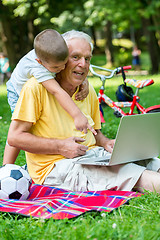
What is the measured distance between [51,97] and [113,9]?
16149mm

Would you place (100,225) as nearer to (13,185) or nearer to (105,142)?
(13,185)

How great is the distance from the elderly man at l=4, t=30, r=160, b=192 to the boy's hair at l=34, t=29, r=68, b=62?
7.4 inches

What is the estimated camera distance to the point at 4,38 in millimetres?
19406

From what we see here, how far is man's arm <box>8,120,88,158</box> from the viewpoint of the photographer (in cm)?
325

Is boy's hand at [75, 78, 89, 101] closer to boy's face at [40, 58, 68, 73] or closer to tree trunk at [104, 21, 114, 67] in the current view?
boy's face at [40, 58, 68, 73]

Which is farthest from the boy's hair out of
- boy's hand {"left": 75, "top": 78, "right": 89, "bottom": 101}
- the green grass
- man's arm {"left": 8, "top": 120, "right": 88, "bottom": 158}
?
the green grass

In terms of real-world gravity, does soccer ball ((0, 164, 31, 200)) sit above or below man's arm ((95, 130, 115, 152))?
below

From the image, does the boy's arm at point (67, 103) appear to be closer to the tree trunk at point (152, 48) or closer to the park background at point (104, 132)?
the park background at point (104, 132)

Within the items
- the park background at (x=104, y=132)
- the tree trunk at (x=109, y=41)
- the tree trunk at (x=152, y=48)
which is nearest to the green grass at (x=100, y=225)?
the park background at (x=104, y=132)

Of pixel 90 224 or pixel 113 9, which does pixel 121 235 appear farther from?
pixel 113 9

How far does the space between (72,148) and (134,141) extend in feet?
1.65

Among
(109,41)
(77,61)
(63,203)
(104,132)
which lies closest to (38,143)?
(63,203)

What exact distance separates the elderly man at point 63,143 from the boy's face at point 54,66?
0.37ft

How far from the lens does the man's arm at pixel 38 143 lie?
3.25 m
